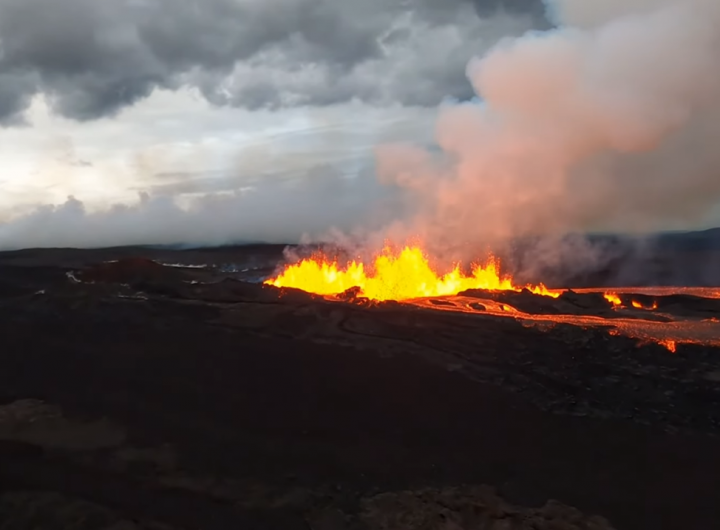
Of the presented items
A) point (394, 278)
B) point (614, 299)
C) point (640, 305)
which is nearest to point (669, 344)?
point (640, 305)

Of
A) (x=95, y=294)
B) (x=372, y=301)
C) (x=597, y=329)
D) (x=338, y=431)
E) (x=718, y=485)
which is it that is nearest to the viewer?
(x=718, y=485)

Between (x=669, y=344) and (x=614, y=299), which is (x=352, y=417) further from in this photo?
(x=614, y=299)

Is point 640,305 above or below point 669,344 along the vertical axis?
above

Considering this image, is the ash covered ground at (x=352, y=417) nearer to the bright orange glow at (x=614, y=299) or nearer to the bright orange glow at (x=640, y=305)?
the bright orange glow at (x=640, y=305)

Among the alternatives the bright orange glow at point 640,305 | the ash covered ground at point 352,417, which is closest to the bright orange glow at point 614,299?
the bright orange glow at point 640,305

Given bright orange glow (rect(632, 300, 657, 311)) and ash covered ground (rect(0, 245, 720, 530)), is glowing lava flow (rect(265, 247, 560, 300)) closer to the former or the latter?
bright orange glow (rect(632, 300, 657, 311))

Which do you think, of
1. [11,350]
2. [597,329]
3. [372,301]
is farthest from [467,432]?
[11,350]

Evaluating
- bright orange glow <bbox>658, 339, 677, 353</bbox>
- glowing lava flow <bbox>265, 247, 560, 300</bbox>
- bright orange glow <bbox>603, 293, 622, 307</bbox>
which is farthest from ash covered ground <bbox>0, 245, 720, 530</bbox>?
glowing lava flow <bbox>265, 247, 560, 300</bbox>

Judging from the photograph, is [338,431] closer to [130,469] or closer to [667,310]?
[130,469]
